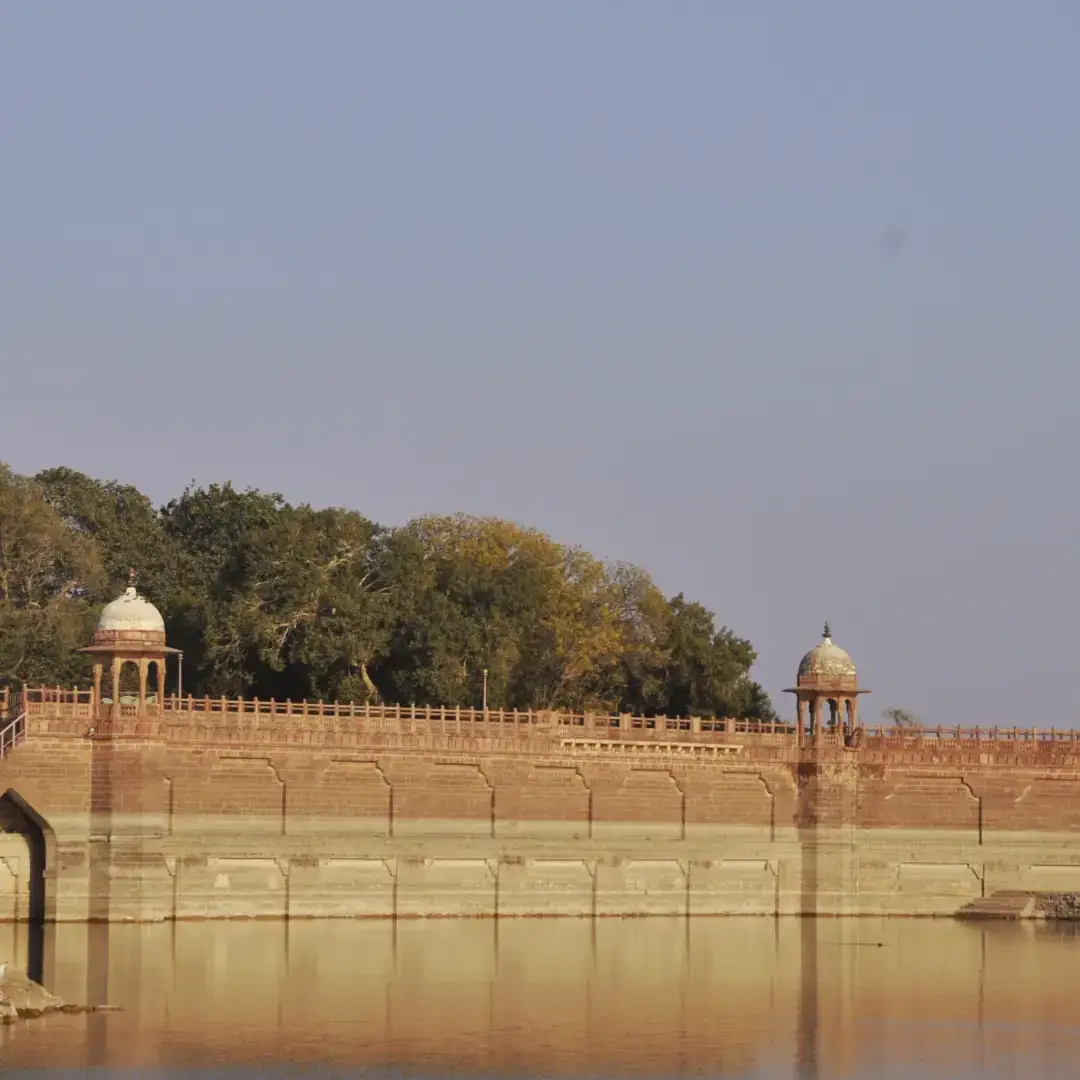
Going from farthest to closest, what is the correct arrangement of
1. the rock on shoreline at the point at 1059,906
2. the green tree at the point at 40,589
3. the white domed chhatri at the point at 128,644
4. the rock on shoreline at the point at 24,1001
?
the green tree at the point at 40,589, the rock on shoreline at the point at 1059,906, the white domed chhatri at the point at 128,644, the rock on shoreline at the point at 24,1001

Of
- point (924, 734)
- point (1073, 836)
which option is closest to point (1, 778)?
point (924, 734)

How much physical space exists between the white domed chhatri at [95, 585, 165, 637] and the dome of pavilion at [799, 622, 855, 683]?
45.4 ft

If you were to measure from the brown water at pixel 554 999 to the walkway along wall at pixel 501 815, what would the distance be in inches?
40.7

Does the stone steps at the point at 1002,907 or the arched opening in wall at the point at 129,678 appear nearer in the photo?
the stone steps at the point at 1002,907

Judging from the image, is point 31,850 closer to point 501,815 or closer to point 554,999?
point 501,815

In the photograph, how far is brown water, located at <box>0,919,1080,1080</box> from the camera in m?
29.5

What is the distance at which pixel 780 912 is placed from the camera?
1928 inches

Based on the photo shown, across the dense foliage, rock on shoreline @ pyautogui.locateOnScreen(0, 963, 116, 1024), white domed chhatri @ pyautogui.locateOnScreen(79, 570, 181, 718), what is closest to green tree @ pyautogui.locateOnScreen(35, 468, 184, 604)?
the dense foliage

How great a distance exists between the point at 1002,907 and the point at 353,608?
1657 centimetres

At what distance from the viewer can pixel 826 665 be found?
50.5 metres

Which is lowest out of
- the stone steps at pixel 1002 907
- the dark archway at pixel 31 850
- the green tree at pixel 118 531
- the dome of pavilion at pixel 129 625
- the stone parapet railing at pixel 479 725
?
the stone steps at pixel 1002 907

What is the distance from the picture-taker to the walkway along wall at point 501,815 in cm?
4309

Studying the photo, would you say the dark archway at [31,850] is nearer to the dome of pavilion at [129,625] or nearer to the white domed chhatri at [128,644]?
the white domed chhatri at [128,644]

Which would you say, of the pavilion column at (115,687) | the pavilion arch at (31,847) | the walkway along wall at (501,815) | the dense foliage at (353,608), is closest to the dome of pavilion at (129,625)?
the pavilion column at (115,687)
